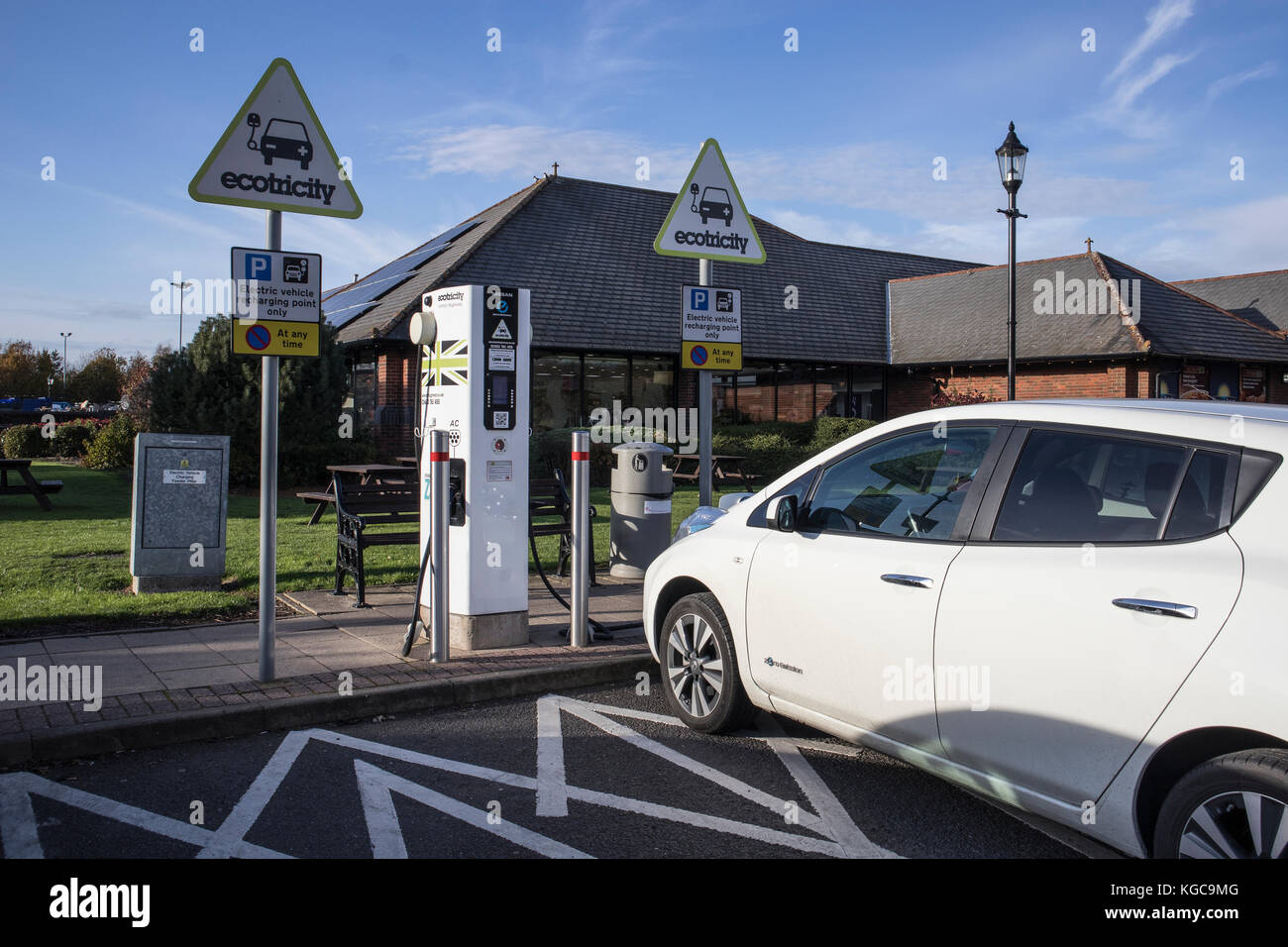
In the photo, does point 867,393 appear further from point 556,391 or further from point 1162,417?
point 1162,417

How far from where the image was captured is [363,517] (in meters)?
8.28

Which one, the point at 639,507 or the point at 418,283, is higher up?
the point at 418,283

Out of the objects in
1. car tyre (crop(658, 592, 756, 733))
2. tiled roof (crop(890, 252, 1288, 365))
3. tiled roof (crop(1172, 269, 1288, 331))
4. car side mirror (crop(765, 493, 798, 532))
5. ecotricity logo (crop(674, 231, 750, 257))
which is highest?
tiled roof (crop(1172, 269, 1288, 331))

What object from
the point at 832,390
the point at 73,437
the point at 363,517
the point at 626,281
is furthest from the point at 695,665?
the point at 73,437

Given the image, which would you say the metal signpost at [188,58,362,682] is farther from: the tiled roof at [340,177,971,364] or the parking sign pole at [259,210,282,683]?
the tiled roof at [340,177,971,364]

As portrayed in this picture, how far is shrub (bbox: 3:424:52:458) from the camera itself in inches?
947

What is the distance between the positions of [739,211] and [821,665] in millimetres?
4374

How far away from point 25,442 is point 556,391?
43.3ft

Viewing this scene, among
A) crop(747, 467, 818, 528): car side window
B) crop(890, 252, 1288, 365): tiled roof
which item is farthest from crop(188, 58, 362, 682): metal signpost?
crop(890, 252, 1288, 365): tiled roof

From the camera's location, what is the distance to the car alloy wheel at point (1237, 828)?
2779 millimetres

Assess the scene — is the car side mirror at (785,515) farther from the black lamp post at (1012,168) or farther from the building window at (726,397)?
the building window at (726,397)

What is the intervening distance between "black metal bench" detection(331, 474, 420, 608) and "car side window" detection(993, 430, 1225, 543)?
5342 mm

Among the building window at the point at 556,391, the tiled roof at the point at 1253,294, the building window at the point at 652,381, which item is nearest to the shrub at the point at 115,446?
the building window at the point at 556,391

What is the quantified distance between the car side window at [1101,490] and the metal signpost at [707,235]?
12.1ft
